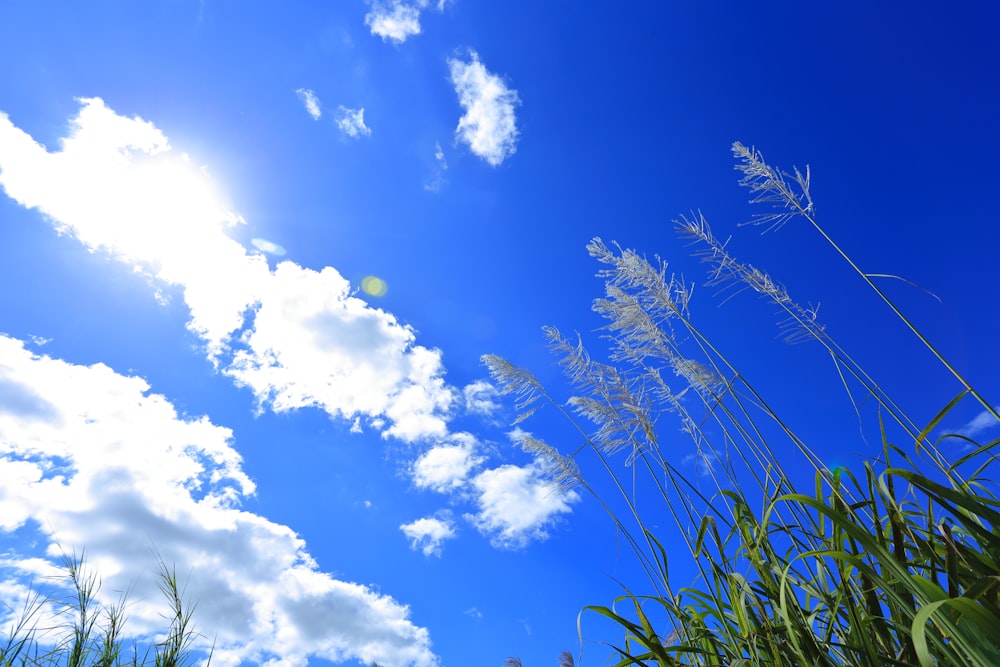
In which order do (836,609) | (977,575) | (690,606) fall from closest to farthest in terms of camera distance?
(977,575) < (836,609) < (690,606)

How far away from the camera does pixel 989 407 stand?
4.74ft

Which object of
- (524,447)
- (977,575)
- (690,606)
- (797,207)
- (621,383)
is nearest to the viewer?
(977,575)

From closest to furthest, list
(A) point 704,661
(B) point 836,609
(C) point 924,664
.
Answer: (C) point 924,664
(B) point 836,609
(A) point 704,661

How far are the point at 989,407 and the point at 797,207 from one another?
1.16m

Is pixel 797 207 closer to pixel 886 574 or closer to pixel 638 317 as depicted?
pixel 638 317

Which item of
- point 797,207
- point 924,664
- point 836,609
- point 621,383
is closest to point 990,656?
point 924,664

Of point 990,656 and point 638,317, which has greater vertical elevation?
point 638,317

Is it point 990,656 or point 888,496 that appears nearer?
point 990,656

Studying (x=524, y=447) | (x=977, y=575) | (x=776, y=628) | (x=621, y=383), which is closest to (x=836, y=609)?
(x=776, y=628)

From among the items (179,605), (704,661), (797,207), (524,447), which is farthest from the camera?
(179,605)

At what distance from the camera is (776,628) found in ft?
4.51

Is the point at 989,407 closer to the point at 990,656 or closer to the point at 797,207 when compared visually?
the point at 990,656

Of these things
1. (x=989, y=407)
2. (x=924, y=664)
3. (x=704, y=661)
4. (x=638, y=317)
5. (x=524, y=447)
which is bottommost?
(x=924, y=664)

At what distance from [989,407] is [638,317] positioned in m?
1.28
